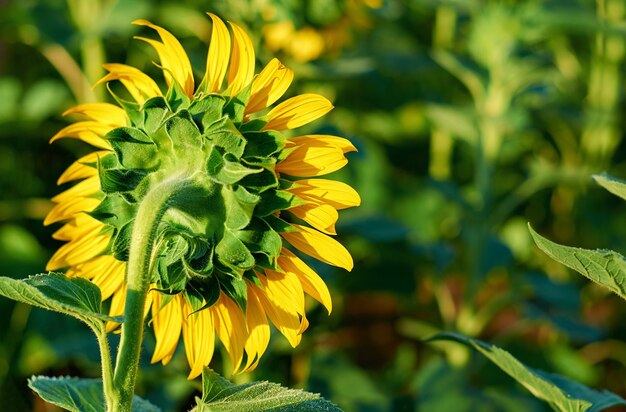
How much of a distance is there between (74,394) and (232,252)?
0.18m

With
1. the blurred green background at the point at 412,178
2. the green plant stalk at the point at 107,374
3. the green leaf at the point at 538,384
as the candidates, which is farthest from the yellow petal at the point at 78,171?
the blurred green background at the point at 412,178

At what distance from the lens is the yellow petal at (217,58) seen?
745mm

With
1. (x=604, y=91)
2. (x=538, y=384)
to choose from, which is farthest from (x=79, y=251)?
(x=604, y=91)

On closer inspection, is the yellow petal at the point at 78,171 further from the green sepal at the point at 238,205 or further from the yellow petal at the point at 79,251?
the green sepal at the point at 238,205

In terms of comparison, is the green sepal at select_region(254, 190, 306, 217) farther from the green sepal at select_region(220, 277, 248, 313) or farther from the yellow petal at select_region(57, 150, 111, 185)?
the yellow petal at select_region(57, 150, 111, 185)

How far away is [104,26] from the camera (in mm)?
1970

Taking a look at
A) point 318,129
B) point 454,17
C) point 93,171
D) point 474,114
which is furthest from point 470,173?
point 93,171

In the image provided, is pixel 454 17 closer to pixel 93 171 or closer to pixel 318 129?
pixel 318 129

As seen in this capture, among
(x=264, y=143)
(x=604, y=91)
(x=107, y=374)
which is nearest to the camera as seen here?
(x=107, y=374)

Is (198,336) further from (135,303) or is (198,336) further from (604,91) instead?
(604,91)

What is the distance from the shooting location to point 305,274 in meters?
0.74

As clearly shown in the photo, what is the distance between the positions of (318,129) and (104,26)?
0.77 m

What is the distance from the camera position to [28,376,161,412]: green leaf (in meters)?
0.67

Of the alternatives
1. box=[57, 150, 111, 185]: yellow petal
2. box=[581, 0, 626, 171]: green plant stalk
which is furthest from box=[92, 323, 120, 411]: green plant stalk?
box=[581, 0, 626, 171]: green plant stalk
